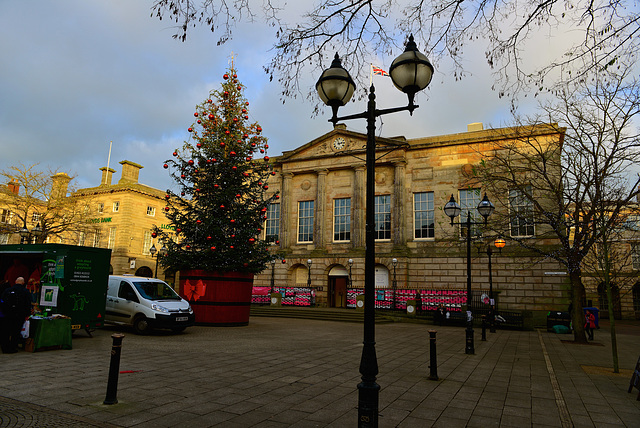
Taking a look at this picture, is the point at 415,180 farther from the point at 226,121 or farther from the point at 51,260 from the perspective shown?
the point at 51,260

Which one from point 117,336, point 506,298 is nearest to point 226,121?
point 117,336

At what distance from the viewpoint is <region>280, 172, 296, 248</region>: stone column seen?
3447 centimetres

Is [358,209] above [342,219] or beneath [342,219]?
above

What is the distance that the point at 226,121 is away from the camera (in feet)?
56.9

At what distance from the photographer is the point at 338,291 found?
32.7 meters

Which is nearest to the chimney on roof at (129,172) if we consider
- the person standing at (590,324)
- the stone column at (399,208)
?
the stone column at (399,208)

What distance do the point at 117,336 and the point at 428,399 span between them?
15.5 ft

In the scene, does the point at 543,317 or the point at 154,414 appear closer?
the point at 154,414

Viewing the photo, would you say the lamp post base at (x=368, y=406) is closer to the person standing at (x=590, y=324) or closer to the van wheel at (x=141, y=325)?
the van wheel at (x=141, y=325)

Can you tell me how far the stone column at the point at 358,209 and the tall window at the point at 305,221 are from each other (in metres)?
3.95

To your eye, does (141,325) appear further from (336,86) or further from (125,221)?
(125,221)

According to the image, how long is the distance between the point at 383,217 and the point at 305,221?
22.9 ft

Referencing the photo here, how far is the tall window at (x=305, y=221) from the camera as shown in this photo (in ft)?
113

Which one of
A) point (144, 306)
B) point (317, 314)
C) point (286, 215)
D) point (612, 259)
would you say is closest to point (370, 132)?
point (612, 259)
